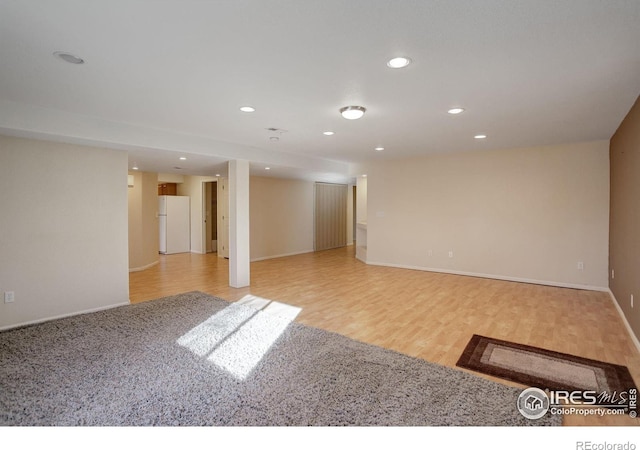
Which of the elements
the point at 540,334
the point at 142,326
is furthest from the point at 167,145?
the point at 540,334

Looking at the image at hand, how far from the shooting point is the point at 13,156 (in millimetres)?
3613

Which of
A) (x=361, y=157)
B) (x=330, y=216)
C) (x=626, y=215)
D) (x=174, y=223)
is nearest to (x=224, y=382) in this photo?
(x=626, y=215)

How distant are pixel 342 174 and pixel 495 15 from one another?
6.08 metres

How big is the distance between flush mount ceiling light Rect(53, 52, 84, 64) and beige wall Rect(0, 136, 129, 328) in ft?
6.53

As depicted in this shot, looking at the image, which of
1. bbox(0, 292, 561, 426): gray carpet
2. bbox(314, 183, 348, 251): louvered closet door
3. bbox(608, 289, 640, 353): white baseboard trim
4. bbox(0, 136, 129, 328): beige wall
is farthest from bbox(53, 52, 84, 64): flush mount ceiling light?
bbox(314, 183, 348, 251): louvered closet door

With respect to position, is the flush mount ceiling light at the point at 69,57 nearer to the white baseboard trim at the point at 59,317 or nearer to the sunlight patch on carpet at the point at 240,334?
the sunlight patch on carpet at the point at 240,334

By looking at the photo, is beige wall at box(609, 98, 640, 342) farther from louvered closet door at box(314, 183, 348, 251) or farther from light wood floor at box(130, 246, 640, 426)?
louvered closet door at box(314, 183, 348, 251)

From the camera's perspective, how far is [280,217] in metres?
9.05

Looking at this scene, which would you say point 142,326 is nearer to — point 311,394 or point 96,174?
point 96,174

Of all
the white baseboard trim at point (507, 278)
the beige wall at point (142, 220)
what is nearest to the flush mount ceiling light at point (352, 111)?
the white baseboard trim at point (507, 278)

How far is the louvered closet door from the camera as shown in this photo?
1018 centimetres

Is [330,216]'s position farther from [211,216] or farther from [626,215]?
[626,215]

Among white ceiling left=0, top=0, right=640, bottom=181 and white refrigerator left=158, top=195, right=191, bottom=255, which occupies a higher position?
white ceiling left=0, top=0, right=640, bottom=181

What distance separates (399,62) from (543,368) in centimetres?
267
